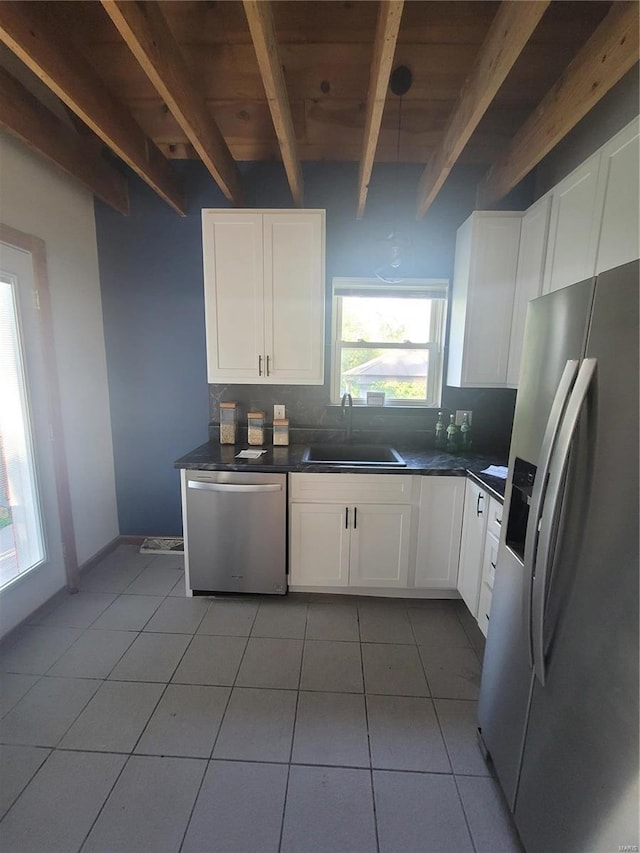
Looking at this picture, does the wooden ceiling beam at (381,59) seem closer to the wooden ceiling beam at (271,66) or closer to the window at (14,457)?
the wooden ceiling beam at (271,66)

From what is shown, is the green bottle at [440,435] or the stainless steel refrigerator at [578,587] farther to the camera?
the green bottle at [440,435]

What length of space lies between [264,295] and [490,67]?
4.82ft

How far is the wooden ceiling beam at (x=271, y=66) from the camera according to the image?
1.09m

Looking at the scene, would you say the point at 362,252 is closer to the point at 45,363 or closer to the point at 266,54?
the point at 266,54

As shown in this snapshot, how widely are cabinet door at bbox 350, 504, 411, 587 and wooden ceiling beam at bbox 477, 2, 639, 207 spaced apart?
1.98m

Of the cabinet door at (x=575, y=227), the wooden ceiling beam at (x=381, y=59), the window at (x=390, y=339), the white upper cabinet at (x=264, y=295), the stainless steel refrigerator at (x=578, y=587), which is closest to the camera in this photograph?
the stainless steel refrigerator at (x=578, y=587)

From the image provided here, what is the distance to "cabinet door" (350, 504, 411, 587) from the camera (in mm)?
2126

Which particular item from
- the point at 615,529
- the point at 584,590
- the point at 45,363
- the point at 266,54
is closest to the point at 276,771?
the point at 584,590

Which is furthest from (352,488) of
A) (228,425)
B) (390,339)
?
(390,339)

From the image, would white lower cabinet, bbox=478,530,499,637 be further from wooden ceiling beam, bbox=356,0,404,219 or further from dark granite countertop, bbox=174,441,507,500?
wooden ceiling beam, bbox=356,0,404,219

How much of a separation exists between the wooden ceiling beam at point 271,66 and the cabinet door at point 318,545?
193cm

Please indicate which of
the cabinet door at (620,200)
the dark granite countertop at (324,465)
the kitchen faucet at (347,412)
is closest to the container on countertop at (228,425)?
the dark granite countertop at (324,465)

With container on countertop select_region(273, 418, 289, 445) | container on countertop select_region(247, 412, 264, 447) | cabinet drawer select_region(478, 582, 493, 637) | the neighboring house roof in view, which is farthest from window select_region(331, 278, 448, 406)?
cabinet drawer select_region(478, 582, 493, 637)

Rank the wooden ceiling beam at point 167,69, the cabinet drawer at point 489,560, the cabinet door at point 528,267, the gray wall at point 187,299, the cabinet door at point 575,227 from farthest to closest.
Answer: the gray wall at point 187,299
the cabinet door at point 528,267
the cabinet drawer at point 489,560
the cabinet door at point 575,227
the wooden ceiling beam at point 167,69
